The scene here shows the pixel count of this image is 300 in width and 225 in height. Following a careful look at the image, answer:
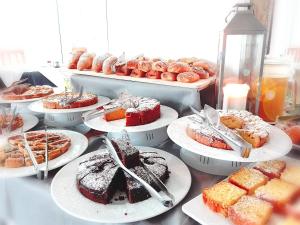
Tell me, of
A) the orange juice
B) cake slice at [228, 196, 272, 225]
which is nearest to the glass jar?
the orange juice

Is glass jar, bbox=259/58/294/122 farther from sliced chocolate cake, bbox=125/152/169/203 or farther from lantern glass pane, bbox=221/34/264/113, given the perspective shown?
sliced chocolate cake, bbox=125/152/169/203

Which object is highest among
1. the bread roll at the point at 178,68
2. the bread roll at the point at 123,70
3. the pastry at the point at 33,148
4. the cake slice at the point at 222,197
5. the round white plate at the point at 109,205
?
the bread roll at the point at 178,68

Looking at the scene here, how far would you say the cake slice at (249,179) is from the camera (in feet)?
1.18

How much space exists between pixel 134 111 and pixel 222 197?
328 millimetres

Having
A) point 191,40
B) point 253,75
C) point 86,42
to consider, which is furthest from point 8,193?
point 86,42

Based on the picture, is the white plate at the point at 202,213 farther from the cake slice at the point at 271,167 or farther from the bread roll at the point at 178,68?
the bread roll at the point at 178,68

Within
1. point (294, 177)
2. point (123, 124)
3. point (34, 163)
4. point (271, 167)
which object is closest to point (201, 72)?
point (123, 124)

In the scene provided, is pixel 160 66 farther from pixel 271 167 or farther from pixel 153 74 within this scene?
pixel 271 167

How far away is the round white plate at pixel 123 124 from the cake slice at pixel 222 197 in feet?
0.84

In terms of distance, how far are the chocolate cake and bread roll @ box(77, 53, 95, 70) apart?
551 mm

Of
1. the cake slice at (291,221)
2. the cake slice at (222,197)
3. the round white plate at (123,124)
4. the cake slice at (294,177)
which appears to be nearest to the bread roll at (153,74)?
the round white plate at (123,124)

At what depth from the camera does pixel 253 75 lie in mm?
631

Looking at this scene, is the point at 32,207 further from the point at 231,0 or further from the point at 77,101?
the point at 231,0

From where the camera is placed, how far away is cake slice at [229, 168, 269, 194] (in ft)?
1.18
